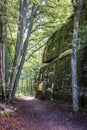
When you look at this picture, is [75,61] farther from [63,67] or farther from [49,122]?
[63,67]

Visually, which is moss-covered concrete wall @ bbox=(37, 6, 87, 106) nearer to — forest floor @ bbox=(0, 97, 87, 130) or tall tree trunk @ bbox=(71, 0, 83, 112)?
tall tree trunk @ bbox=(71, 0, 83, 112)

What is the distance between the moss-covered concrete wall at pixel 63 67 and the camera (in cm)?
1106

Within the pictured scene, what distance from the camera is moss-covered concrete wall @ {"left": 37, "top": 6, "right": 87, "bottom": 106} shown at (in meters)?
11.1

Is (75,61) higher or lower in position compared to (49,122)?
higher

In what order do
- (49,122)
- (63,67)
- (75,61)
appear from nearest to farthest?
(49,122) < (75,61) < (63,67)

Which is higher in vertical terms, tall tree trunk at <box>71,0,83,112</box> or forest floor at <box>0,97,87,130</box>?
tall tree trunk at <box>71,0,83,112</box>

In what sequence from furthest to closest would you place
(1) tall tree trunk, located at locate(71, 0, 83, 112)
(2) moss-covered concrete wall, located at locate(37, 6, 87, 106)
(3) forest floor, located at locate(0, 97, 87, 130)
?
(2) moss-covered concrete wall, located at locate(37, 6, 87, 106), (1) tall tree trunk, located at locate(71, 0, 83, 112), (3) forest floor, located at locate(0, 97, 87, 130)

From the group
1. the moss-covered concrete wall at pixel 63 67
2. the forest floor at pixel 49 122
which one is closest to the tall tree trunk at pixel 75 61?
the forest floor at pixel 49 122

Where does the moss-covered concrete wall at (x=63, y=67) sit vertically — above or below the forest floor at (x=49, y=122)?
above

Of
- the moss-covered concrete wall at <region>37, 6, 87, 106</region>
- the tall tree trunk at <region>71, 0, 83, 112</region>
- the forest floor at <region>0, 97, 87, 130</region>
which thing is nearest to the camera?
the forest floor at <region>0, 97, 87, 130</region>

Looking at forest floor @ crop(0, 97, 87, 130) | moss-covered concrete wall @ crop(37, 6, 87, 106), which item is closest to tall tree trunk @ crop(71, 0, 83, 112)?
forest floor @ crop(0, 97, 87, 130)

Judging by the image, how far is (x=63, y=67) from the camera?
13570 millimetres

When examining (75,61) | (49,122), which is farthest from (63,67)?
(49,122)

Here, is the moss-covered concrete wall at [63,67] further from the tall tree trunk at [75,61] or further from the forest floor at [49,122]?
the forest floor at [49,122]
